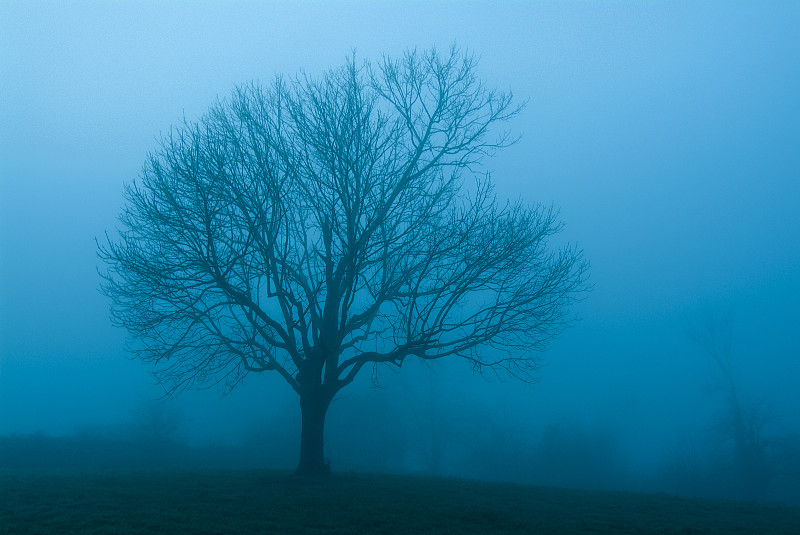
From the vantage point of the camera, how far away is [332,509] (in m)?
11.3

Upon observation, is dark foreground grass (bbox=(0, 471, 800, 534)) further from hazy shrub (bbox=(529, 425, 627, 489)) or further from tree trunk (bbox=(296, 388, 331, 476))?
hazy shrub (bbox=(529, 425, 627, 489))

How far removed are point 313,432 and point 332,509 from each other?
14.2 feet

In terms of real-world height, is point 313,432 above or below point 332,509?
above

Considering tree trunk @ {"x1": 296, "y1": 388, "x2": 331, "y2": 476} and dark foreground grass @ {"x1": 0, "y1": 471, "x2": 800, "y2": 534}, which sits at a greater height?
tree trunk @ {"x1": 296, "y1": 388, "x2": 331, "y2": 476}

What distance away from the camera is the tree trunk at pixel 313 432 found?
15359 millimetres

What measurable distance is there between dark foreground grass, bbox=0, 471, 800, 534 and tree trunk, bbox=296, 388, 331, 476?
0.52 metres

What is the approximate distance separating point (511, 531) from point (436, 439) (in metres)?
36.3

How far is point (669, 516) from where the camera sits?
40.9 ft

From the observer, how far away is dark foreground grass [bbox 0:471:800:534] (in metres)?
9.91

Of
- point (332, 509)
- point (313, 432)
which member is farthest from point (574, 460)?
point (332, 509)

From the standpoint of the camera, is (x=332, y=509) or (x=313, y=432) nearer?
(x=332, y=509)

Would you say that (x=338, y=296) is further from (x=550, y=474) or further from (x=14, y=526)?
(x=550, y=474)

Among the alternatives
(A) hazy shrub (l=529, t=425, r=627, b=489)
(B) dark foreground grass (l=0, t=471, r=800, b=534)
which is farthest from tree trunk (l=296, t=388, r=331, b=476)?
(A) hazy shrub (l=529, t=425, r=627, b=489)

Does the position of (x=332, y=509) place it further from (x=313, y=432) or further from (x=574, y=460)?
(x=574, y=460)
